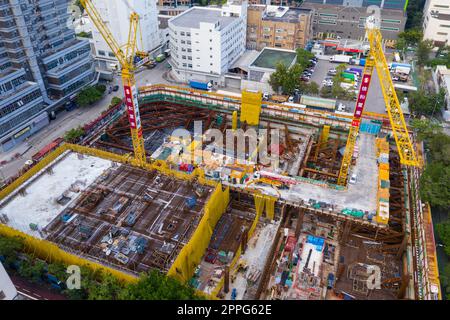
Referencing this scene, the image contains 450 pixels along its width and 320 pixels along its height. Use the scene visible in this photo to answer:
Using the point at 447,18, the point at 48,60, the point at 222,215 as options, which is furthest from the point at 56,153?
the point at 447,18

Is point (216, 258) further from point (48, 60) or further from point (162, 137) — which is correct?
point (48, 60)

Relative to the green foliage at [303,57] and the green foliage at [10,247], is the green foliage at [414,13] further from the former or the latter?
the green foliage at [10,247]

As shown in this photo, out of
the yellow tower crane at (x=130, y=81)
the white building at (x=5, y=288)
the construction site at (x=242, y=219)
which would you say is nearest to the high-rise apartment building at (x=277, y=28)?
the construction site at (x=242, y=219)

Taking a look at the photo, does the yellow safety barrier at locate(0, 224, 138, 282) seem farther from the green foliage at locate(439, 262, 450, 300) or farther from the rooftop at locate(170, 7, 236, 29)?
the rooftop at locate(170, 7, 236, 29)

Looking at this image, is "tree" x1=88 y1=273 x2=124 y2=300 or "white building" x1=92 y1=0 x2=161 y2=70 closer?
"tree" x1=88 y1=273 x2=124 y2=300

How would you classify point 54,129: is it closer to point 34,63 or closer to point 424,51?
point 34,63

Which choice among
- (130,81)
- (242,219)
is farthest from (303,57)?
(130,81)

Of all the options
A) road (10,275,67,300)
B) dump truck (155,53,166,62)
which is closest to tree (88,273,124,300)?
road (10,275,67,300)
